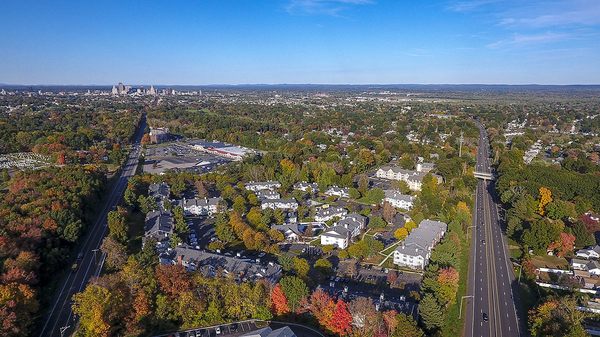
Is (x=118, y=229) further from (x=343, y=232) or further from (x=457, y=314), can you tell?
(x=457, y=314)

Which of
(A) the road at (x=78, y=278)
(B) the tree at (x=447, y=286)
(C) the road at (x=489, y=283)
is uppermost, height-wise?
(B) the tree at (x=447, y=286)

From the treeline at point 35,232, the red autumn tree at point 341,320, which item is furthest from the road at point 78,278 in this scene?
the red autumn tree at point 341,320

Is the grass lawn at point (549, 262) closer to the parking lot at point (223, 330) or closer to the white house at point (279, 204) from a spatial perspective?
the white house at point (279, 204)

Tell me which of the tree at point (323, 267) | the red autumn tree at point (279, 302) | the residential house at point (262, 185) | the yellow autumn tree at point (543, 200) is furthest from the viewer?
the residential house at point (262, 185)

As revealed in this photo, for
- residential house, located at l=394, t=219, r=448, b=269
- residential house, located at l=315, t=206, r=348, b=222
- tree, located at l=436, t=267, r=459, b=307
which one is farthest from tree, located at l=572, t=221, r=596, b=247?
residential house, located at l=315, t=206, r=348, b=222

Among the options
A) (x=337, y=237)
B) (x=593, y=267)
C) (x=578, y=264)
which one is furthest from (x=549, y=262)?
(x=337, y=237)

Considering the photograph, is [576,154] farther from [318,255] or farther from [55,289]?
[55,289]

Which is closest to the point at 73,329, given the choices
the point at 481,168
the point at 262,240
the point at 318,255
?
the point at 262,240
